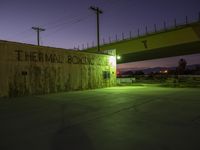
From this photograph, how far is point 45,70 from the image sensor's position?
17547mm

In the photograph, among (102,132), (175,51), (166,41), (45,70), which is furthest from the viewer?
(175,51)

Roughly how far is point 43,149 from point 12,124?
109 inches

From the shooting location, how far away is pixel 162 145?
479cm

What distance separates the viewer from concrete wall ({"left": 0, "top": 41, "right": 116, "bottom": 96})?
15.2 meters

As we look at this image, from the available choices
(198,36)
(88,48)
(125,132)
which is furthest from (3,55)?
(88,48)

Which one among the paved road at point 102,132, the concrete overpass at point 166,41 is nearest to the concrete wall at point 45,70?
the paved road at point 102,132

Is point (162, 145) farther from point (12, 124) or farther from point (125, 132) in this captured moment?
point (12, 124)

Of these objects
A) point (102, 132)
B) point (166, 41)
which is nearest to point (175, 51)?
point (166, 41)

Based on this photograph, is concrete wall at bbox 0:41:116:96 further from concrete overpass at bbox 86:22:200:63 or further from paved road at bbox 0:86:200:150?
concrete overpass at bbox 86:22:200:63

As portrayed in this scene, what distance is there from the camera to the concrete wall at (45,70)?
49.8ft

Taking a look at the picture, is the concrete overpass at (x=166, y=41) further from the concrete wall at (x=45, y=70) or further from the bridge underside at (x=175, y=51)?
the concrete wall at (x=45, y=70)

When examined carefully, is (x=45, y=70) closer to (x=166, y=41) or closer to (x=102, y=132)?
(x=102, y=132)

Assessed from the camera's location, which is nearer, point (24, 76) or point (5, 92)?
point (5, 92)

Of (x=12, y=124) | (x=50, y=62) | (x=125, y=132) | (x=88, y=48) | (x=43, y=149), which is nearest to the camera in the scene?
(x=43, y=149)
